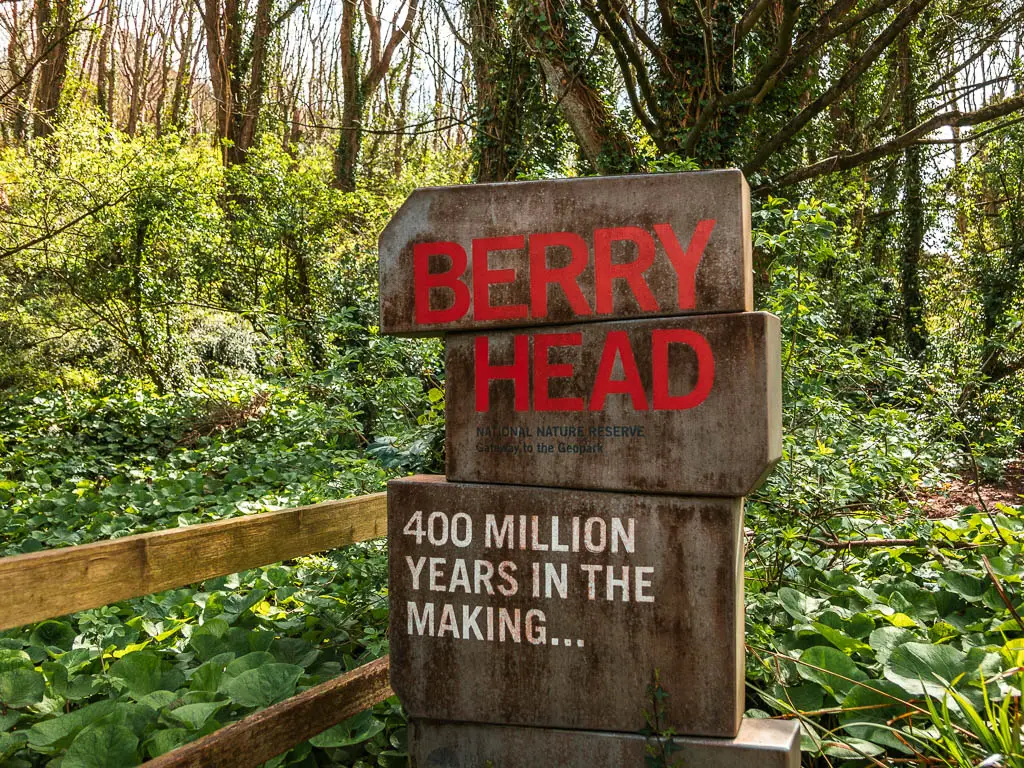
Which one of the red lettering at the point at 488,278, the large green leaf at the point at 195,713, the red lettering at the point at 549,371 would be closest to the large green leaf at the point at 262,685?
the large green leaf at the point at 195,713

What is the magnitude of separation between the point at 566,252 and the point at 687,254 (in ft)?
1.11

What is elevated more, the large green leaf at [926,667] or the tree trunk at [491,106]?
the tree trunk at [491,106]

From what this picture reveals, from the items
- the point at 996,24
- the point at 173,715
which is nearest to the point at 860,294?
the point at 996,24

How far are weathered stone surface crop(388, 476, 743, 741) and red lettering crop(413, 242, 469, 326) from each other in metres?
0.50

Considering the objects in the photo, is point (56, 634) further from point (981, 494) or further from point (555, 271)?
point (981, 494)

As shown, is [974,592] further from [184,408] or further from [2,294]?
[2,294]

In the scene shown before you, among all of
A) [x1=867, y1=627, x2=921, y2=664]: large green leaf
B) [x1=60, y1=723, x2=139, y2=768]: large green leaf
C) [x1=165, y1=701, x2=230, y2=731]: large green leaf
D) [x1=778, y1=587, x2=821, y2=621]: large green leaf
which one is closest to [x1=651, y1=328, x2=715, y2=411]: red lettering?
[x1=867, y1=627, x2=921, y2=664]: large green leaf

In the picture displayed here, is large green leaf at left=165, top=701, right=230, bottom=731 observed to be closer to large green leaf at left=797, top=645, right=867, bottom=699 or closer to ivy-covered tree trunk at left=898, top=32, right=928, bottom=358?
large green leaf at left=797, top=645, right=867, bottom=699

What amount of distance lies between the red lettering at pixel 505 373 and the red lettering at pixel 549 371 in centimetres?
3

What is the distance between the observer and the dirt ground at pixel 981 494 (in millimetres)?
6839

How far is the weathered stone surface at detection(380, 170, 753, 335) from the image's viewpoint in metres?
2.21

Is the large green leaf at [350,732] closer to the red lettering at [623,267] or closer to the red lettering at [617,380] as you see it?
the red lettering at [617,380]

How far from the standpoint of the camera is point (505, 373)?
7.79ft

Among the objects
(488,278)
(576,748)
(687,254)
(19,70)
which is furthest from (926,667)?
(19,70)
